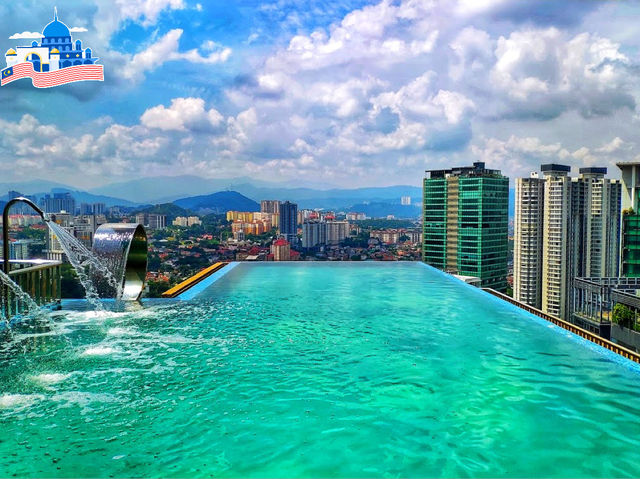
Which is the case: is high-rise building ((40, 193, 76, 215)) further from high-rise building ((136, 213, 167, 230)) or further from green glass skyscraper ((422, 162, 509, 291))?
green glass skyscraper ((422, 162, 509, 291))

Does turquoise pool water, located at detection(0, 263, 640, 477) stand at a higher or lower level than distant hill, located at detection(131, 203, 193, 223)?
lower

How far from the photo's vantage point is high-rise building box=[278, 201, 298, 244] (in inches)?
1132

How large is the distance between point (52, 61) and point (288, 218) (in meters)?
18.9

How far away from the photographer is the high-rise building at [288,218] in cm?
2875

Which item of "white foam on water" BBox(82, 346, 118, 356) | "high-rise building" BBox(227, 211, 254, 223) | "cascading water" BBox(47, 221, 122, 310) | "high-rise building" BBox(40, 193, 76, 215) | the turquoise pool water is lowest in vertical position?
the turquoise pool water

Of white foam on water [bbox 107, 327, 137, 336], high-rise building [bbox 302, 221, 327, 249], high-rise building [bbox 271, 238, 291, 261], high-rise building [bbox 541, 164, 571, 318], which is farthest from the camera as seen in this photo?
high-rise building [bbox 541, 164, 571, 318]

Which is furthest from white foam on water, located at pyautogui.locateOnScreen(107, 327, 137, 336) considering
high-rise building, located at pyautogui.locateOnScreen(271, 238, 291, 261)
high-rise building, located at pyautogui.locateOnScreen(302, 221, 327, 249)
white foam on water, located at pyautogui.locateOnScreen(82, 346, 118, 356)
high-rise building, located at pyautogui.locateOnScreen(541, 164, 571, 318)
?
high-rise building, located at pyautogui.locateOnScreen(541, 164, 571, 318)

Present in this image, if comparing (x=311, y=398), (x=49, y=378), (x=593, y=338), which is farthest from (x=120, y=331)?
(x=593, y=338)

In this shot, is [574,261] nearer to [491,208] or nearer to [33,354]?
[491,208]

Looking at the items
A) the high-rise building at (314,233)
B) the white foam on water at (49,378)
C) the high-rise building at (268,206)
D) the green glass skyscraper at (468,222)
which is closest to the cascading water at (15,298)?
the white foam on water at (49,378)

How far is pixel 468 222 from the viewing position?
25828 mm

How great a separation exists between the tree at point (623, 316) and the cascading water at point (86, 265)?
477 inches

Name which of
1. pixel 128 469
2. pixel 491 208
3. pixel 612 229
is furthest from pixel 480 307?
pixel 612 229

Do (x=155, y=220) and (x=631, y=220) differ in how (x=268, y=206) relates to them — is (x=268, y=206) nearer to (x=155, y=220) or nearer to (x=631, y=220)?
(x=155, y=220)
